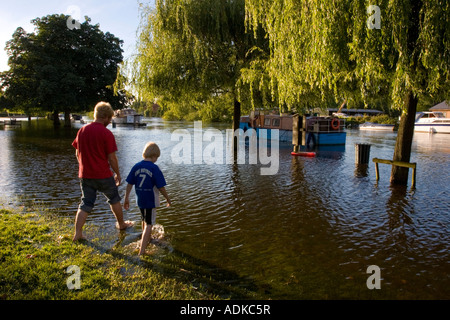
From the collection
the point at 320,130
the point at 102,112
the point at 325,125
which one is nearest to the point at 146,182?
the point at 102,112

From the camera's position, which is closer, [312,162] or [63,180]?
[63,180]

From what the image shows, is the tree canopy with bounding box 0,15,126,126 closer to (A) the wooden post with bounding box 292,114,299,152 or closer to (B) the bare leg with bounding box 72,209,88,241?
(A) the wooden post with bounding box 292,114,299,152

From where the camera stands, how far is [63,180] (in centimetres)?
1050

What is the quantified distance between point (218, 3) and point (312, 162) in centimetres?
904

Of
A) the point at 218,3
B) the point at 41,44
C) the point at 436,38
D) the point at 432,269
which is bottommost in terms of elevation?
the point at 432,269

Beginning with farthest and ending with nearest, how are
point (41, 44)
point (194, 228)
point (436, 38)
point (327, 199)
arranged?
point (41, 44) → point (327, 199) → point (436, 38) → point (194, 228)

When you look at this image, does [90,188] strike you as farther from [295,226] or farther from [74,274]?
[295,226]

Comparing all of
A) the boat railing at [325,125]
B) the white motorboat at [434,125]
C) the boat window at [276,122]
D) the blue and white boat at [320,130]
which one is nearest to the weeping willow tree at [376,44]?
the blue and white boat at [320,130]

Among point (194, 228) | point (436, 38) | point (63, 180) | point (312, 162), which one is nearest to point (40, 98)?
point (63, 180)

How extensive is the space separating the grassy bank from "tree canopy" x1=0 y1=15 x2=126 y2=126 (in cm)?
3185

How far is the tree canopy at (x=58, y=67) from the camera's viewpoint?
108 feet

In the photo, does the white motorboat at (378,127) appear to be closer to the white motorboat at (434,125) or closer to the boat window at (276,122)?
the white motorboat at (434,125)

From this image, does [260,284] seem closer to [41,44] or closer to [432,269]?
[432,269]

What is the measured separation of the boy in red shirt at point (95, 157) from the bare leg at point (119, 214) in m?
0.40
